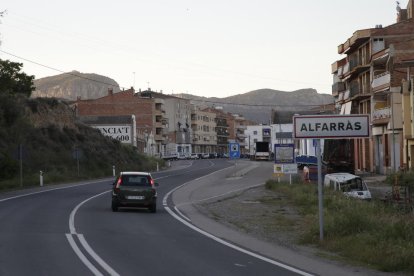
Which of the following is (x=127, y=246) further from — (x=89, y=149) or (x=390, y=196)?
(x=89, y=149)

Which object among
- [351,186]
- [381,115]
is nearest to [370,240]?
[351,186]

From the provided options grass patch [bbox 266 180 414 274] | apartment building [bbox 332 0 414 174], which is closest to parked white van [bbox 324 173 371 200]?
grass patch [bbox 266 180 414 274]

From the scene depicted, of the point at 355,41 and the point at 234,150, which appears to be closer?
the point at 234,150

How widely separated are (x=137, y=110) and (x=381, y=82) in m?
89.8

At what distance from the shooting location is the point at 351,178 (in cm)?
3656

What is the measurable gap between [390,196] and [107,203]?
43.8 ft

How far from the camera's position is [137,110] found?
484 feet

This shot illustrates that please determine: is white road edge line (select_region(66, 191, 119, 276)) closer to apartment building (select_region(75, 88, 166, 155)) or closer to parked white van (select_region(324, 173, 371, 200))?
parked white van (select_region(324, 173, 371, 200))

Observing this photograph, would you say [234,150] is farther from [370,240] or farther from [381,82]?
[370,240]

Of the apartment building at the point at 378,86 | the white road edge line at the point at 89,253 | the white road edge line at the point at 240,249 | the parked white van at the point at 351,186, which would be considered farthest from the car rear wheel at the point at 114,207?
the apartment building at the point at 378,86

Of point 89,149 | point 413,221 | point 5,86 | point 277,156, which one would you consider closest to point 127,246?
point 413,221

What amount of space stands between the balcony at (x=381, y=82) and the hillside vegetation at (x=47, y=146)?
26101 millimetres

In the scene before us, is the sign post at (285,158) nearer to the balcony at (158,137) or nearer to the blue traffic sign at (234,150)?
the blue traffic sign at (234,150)

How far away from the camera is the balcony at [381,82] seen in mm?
60459
